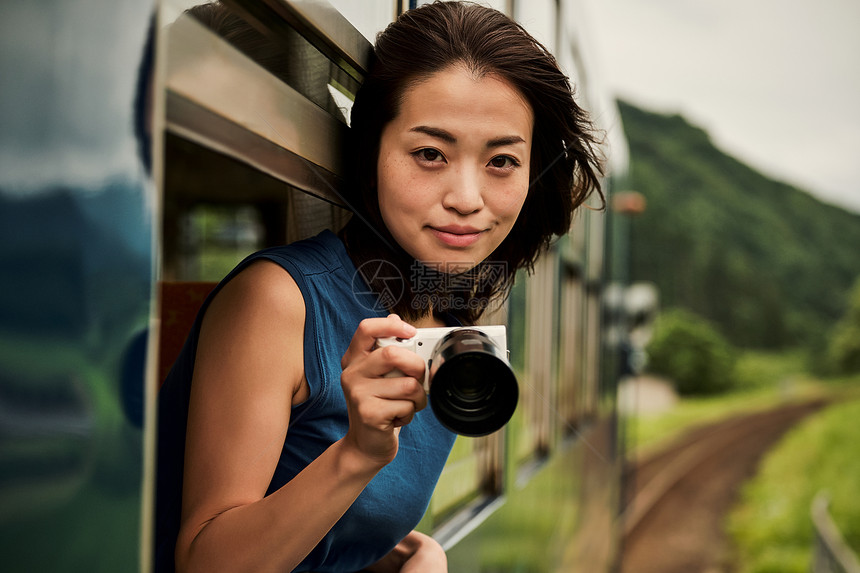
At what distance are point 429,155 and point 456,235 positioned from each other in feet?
0.35

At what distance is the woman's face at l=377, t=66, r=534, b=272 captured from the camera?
0.88 metres

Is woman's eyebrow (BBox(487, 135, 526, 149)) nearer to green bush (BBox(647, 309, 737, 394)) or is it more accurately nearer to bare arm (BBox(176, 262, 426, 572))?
bare arm (BBox(176, 262, 426, 572))

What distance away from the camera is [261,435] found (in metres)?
0.68

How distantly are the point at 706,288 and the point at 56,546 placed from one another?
32.4 m

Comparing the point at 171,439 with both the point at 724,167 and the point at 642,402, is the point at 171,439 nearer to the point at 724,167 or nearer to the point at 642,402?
the point at 642,402

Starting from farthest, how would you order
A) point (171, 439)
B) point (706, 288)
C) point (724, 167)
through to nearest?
1. point (724, 167)
2. point (706, 288)
3. point (171, 439)

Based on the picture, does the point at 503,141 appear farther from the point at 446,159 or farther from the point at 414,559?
the point at 414,559

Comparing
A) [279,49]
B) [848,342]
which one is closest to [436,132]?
[279,49]

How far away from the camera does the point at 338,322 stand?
83cm

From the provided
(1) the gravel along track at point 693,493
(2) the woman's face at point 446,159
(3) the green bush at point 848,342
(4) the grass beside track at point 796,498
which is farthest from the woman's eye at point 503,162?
(3) the green bush at point 848,342

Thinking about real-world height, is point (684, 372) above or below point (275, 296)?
below

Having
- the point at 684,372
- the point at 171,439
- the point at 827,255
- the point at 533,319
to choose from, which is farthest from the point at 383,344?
the point at 827,255

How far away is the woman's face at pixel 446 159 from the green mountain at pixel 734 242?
92.8ft

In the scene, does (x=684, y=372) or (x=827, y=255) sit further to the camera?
(x=827, y=255)
